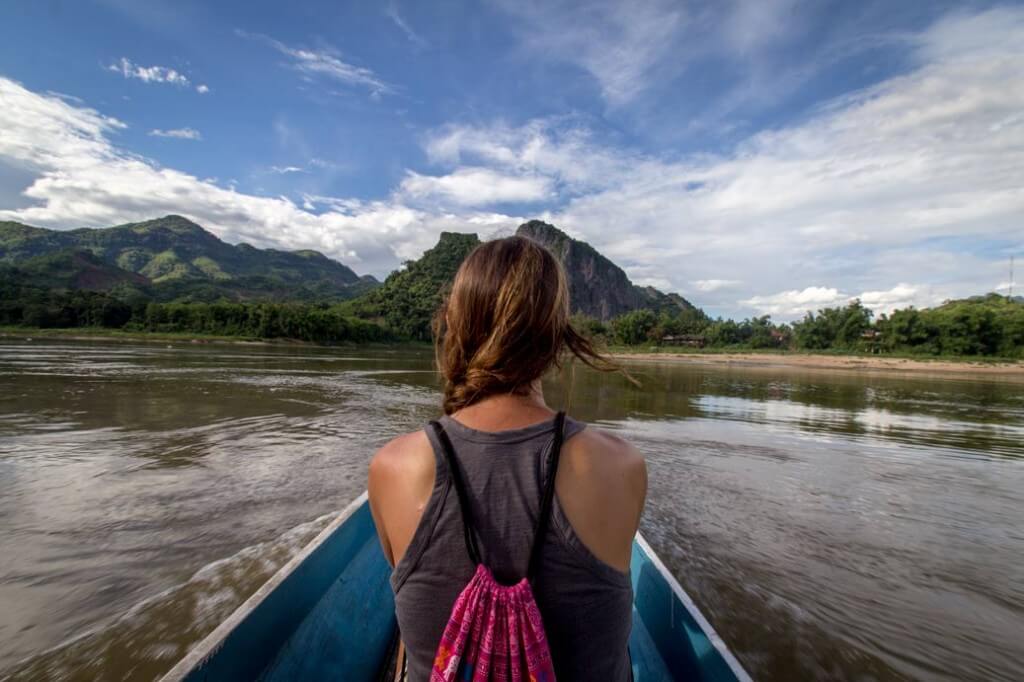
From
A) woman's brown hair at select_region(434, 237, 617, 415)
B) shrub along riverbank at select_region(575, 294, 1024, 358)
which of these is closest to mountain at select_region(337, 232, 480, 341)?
shrub along riverbank at select_region(575, 294, 1024, 358)

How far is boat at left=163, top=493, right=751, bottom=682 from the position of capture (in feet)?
6.64

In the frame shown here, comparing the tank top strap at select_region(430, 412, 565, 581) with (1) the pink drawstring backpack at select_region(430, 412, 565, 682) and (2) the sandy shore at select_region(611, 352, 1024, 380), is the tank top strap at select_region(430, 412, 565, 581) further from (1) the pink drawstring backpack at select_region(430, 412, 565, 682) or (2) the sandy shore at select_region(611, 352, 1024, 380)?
(2) the sandy shore at select_region(611, 352, 1024, 380)

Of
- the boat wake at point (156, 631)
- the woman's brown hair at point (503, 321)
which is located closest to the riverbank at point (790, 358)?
the boat wake at point (156, 631)

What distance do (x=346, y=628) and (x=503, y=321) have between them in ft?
8.01

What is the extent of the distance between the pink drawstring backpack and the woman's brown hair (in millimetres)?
346

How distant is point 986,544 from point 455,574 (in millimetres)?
7721

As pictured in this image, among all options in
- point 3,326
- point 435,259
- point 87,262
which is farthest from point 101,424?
point 87,262

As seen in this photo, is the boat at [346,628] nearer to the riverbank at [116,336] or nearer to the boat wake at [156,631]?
the boat wake at [156,631]

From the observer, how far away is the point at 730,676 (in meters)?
1.95

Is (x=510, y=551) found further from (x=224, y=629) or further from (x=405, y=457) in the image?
(x=224, y=629)

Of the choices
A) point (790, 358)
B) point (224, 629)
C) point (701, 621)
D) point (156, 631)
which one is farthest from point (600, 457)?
point (790, 358)

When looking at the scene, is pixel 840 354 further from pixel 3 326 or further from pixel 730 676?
pixel 3 326

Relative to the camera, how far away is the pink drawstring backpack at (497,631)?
1.14 m

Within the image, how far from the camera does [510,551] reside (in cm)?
119
